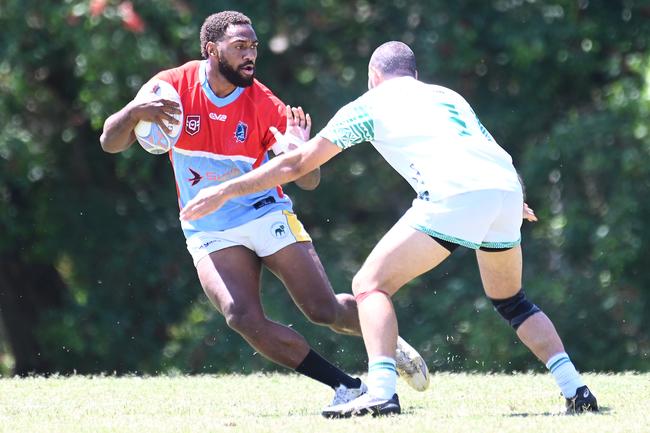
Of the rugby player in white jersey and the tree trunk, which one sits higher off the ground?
the rugby player in white jersey

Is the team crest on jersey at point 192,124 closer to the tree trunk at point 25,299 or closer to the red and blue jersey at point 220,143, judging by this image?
the red and blue jersey at point 220,143

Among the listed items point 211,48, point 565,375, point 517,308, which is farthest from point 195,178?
point 565,375

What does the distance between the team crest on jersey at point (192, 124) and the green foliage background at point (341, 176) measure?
5871mm

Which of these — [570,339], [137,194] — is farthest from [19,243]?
[570,339]

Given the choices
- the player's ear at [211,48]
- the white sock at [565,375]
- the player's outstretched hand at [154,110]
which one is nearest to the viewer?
the white sock at [565,375]

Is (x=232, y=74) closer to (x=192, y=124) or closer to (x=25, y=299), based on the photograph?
(x=192, y=124)

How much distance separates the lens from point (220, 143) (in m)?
7.23

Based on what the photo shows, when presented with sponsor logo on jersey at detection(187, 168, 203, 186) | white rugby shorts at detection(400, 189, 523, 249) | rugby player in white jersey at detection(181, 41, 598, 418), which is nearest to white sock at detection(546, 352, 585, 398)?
rugby player in white jersey at detection(181, 41, 598, 418)

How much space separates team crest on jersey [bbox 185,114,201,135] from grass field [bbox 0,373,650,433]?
1.50m

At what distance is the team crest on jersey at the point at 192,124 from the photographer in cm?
720

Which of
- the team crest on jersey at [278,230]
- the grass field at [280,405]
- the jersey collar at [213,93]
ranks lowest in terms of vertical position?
the grass field at [280,405]

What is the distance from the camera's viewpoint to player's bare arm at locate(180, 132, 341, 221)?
6238mm

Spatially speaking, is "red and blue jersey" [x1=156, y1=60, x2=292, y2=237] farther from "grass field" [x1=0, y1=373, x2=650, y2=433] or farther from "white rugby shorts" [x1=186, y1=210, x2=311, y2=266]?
"grass field" [x1=0, y1=373, x2=650, y2=433]

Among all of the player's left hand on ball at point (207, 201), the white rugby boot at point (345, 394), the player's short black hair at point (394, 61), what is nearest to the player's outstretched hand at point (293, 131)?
the player's short black hair at point (394, 61)
